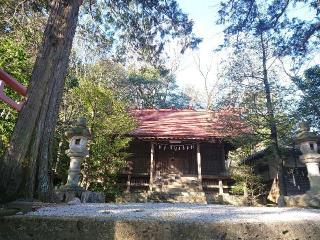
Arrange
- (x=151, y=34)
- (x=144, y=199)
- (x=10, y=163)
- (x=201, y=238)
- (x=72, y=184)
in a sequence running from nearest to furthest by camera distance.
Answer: (x=201, y=238) < (x=10, y=163) < (x=72, y=184) < (x=151, y=34) < (x=144, y=199)

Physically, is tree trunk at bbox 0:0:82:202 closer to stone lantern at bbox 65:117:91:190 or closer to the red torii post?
the red torii post

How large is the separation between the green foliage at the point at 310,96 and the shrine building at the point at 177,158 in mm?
3734

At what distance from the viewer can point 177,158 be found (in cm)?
1608

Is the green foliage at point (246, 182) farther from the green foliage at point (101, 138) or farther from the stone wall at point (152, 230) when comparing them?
the stone wall at point (152, 230)

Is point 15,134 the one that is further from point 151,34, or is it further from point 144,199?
point 144,199

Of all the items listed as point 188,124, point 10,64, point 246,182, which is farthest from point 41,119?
point 188,124

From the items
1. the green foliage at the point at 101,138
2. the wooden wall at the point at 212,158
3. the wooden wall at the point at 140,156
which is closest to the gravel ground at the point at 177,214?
the green foliage at the point at 101,138

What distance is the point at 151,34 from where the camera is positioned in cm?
824

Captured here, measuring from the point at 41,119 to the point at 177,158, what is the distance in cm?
1231

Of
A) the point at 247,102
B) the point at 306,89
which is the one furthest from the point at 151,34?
the point at 306,89

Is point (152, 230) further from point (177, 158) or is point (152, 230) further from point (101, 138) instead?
point (177, 158)

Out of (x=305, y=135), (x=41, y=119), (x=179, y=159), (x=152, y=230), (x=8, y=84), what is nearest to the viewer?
(x=152, y=230)

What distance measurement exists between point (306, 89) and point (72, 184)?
10259 millimetres

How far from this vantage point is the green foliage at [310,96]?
11.2 meters
